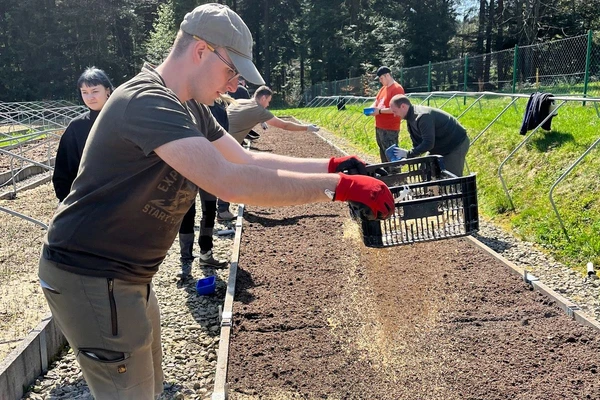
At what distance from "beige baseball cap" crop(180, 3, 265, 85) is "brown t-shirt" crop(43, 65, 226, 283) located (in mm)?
226

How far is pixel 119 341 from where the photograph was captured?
2.06m

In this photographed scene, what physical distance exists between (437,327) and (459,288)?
84 cm

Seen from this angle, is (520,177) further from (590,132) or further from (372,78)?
(372,78)

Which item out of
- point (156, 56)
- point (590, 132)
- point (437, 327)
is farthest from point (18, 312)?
point (156, 56)

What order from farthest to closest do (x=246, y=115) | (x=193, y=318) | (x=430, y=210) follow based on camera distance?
(x=246, y=115) → (x=193, y=318) → (x=430, y=210)

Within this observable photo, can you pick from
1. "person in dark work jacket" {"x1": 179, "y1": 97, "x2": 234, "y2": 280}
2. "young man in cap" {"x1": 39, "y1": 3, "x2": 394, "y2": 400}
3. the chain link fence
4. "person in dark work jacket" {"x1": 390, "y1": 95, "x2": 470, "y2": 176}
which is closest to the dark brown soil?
"person in dark work jacket" {"x1": 179, "y1": 97, "x2": 234, "y2": 280}

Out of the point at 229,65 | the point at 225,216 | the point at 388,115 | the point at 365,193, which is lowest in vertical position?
the point at 225,216

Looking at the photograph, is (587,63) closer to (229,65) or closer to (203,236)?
(203,236)

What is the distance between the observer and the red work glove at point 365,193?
6.73ft

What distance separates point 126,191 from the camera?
1.94 meters

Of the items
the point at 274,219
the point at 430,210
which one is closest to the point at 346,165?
the point at 430,210

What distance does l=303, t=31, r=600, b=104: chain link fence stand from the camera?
520 inches

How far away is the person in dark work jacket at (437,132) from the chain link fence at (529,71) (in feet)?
24.1

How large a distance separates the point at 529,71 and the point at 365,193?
16460mm
